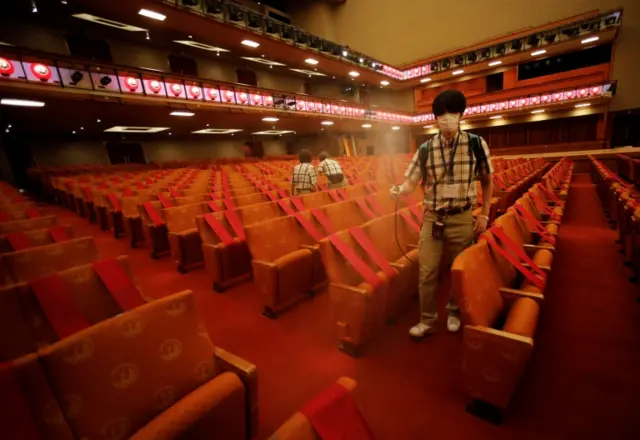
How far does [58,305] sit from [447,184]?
6.12ft

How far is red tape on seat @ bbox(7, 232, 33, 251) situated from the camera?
6.89ft

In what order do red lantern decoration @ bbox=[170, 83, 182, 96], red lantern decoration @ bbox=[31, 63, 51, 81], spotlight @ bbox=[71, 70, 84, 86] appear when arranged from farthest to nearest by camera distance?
red lantern decoration @ bbox=[170, 83, 182, 96] → spotlight @ bbox=[71, 70, 84, 86] → red lantern decoration @ bbox=[31, 63, 51, 81]

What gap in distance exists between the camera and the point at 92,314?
1376 millimetres

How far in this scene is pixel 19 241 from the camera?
2.14 metres

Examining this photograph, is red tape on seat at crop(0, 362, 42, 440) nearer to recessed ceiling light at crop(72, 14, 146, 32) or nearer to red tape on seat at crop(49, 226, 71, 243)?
red tape on seat at crop(49, 226, 71, 243)

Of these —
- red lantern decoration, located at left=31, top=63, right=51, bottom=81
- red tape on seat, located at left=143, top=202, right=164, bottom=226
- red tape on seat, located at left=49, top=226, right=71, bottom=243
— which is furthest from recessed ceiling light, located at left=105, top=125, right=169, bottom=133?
red tape on seat, located at left=49, top=226, right=71, bottom=243

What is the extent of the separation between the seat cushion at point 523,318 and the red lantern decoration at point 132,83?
942 cm

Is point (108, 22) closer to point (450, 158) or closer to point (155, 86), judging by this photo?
point (155, 86)

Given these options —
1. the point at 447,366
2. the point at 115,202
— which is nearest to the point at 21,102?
the point at 115,202

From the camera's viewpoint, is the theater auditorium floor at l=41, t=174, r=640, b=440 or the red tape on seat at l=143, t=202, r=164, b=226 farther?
the red tape on seat at l=143, t=202, r=164, b=226

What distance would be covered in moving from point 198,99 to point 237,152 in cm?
801

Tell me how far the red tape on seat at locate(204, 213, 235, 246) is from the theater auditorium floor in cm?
44

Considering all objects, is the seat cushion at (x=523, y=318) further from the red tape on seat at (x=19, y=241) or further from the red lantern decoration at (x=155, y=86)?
the red lantern decoration at (x=155, y=86)

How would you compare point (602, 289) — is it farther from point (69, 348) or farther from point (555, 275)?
point (69, 348)
